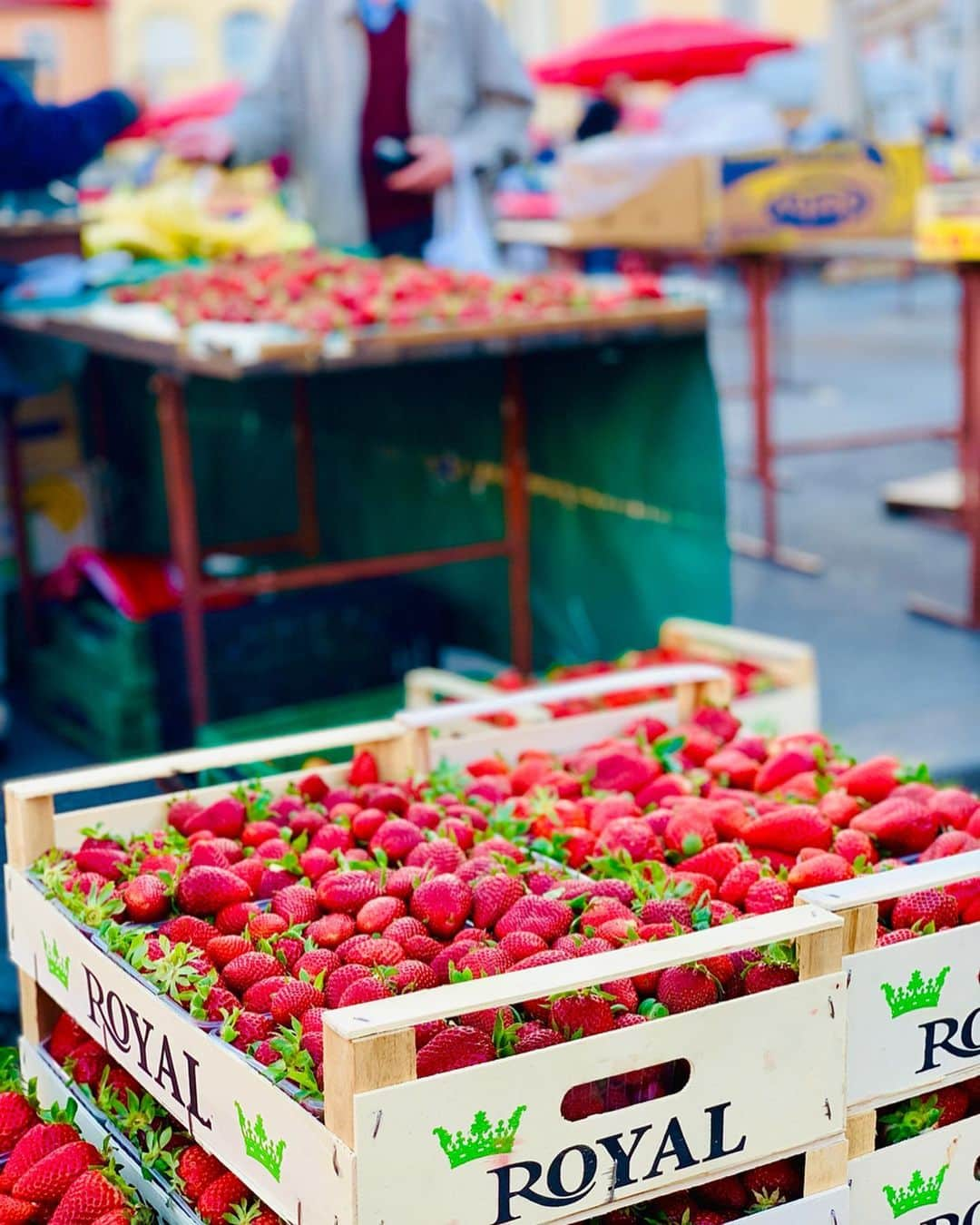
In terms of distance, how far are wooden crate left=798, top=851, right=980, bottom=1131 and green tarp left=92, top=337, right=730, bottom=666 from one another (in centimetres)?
223

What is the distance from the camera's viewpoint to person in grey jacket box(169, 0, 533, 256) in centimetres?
495

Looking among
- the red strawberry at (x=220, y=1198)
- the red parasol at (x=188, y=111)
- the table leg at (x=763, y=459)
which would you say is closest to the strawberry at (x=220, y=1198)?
the red strawberry at (x=220, y=1198)

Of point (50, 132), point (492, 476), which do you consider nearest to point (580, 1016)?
point (492, 476)

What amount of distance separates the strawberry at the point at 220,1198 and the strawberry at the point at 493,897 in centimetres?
39

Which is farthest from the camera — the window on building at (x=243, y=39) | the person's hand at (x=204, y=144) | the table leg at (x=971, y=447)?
the window on building at (x=243, y=39)

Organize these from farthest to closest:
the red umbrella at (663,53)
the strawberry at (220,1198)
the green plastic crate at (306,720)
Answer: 1. the red umbrella at (663,53)
2. the green plastic crate at (306,720)
3. the strawberry at (220,1198)

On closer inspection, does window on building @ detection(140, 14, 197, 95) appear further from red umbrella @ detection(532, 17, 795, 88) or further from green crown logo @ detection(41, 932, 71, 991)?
green crown logo @ detection(41, 932, 71, 991)

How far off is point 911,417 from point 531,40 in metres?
21.4

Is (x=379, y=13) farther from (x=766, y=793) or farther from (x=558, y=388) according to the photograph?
(x=766, y=793)

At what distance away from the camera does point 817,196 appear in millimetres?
5887

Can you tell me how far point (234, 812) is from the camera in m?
2.28

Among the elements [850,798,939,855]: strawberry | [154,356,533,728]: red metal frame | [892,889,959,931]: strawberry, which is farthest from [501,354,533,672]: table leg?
[892,889,959,931]: strawberry

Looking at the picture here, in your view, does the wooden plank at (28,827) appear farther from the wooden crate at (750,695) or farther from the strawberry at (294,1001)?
the wooden crate at (750,695)

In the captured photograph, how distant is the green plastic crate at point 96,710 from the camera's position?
14.4 feet
